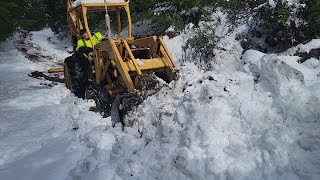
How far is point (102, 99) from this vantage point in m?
6.81

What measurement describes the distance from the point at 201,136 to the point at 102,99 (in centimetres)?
290

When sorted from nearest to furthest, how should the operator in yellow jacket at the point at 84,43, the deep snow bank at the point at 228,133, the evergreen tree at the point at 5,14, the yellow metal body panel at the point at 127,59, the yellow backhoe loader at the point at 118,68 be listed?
the deep snow bank at the point at 228,133 < the yellow backhoe loader at the point at 118,68 < the yellow metal body panel at the point at 127,59 < the operator in yellow jacket at the point at 84,43 < the evergreen tree at the point at 5,14

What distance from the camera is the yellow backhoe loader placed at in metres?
6.34

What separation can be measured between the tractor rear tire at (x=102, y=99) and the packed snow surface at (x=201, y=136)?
225 mm

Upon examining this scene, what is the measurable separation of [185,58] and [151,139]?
5.14 meters

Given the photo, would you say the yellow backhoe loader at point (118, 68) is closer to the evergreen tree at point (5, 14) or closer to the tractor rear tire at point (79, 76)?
the tractor rear tire at point (79, 76)

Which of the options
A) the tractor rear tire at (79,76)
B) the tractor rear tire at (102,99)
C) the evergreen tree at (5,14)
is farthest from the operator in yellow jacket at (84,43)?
the evergreen tree at (5,14)

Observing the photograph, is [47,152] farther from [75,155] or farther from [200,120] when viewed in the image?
[200,120]

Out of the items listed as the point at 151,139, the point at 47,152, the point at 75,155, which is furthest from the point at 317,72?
the point at 47,152

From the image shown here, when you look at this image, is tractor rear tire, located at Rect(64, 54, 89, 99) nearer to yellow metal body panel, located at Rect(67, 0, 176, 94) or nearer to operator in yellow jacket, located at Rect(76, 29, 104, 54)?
operator in yellow jacket, located at Rect(76, 29, 104, 54)

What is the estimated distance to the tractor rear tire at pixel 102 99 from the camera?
6697 millimetres

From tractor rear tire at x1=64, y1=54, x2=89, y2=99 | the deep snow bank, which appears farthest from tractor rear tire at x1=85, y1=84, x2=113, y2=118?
tractor rear tire at x1=64, y1=54, x2=89, y2=99

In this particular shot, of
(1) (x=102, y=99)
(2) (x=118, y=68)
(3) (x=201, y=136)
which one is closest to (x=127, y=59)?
(2) (x=118, y=68)

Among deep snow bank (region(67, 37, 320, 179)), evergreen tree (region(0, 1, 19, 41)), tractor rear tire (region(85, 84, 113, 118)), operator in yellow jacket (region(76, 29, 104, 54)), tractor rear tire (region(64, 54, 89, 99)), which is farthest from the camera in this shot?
evergreen tree (region(0, 1, 19, 41))
